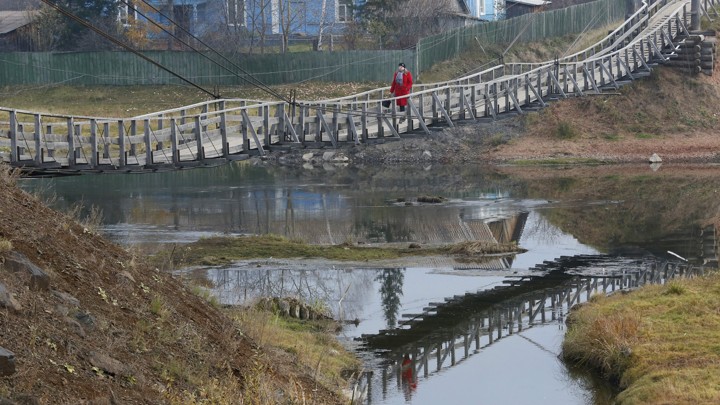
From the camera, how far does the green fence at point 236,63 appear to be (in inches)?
2351

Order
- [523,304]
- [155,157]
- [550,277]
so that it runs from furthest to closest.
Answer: [155,157] → [550,277] → [523,304]

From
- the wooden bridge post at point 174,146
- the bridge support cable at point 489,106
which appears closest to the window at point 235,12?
the bridge support cable at point 489,106

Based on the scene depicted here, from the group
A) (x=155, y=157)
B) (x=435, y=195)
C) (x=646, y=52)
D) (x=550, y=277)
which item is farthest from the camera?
(x=646, y=52)

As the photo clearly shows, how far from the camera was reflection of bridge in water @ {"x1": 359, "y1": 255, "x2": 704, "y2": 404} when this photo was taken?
63.5ft

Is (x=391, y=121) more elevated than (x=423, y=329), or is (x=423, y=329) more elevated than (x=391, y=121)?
(x=391, y=121)

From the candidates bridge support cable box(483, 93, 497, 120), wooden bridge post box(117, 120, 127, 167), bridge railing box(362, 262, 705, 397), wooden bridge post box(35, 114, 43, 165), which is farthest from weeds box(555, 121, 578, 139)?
wooden bridge post box(35, 114, 43, 165)

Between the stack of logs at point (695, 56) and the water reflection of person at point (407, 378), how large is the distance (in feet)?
129

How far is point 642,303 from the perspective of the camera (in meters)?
20.7

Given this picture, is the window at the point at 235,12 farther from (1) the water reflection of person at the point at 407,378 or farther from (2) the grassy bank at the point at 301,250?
(1) the water reflection of person at the point at 407,378

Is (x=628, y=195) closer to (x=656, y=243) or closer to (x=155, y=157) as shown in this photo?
(x=656, y=243)

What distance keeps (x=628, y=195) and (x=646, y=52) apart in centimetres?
1111

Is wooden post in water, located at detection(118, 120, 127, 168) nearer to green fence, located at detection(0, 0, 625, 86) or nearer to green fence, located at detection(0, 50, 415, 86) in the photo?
green fence, located at detection(0, 0, 625, 86)

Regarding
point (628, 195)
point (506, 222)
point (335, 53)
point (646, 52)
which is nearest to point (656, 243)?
point (506, 222)

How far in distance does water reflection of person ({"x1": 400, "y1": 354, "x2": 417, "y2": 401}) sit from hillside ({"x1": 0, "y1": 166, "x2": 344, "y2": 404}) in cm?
198
